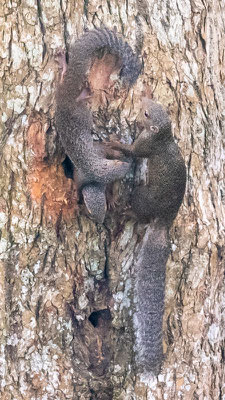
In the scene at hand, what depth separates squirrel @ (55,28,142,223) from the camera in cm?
264

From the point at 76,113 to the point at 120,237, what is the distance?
720 millimetres

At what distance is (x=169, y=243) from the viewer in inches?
114

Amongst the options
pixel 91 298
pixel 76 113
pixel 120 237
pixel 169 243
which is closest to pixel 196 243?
pixel 169 243

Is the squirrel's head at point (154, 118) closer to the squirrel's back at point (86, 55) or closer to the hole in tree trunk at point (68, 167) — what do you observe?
the squirrel's back at point (86, 55)

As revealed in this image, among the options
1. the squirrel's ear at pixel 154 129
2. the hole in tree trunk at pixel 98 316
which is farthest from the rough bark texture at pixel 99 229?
the squirrel's ear at pixel 154 129

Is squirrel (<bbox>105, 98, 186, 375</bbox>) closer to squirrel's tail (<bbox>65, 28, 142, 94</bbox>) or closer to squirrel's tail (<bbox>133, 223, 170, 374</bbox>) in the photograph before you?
squirrel's tail (<bbox>133, 223, 170, 374</bbox>)

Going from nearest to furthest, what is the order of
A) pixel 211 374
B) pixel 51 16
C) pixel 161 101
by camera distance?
pixel 51 16 → pixel 161 101 → pixel 211 374

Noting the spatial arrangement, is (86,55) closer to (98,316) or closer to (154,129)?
(154,129)

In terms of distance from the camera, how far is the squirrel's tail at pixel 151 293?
2.88 m

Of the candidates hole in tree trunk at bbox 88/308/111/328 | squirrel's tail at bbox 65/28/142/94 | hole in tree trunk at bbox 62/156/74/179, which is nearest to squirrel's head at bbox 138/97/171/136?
squirrel's tail at bbox 65/28/142/94

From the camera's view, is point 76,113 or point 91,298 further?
point 91,298

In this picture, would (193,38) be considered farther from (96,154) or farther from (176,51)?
(96,154)

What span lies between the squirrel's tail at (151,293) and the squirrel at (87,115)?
0.33m

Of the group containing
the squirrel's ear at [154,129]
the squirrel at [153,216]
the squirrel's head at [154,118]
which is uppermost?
the squirrel's head at [154,118]
